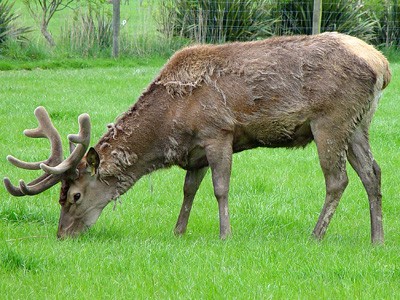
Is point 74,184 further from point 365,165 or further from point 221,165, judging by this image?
point 365,165

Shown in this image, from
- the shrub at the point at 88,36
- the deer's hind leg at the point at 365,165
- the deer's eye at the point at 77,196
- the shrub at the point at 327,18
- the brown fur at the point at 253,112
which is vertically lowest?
the shrub at the point at 88,36

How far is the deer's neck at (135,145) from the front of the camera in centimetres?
821

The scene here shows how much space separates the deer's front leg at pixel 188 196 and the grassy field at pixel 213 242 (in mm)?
155

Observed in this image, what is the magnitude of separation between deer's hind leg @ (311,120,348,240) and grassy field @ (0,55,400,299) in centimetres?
22

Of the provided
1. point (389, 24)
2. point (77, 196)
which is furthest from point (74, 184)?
point (389, 24)

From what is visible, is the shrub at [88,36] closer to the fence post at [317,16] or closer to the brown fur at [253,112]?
the fence post at [317,16]

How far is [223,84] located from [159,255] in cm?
202

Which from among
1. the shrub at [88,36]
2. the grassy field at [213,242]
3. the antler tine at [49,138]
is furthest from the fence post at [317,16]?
the antler tine at [49,138]

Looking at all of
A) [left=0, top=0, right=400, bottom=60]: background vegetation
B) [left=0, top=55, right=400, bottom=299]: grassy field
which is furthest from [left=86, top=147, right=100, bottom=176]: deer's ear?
[left=0, top=0, right=400, bottom=60]: background vegetation

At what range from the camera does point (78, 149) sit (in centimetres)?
786

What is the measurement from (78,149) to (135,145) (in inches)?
25.0

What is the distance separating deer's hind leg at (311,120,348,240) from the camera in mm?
8102

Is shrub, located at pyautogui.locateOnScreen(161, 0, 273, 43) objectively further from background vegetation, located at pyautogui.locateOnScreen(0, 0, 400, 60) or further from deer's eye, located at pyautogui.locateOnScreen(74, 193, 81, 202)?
deer's eye, located at pyautogui.locateOnScreen(74, 193, 81, 202)

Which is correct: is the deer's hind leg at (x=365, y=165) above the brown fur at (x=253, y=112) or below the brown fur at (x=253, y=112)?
below
